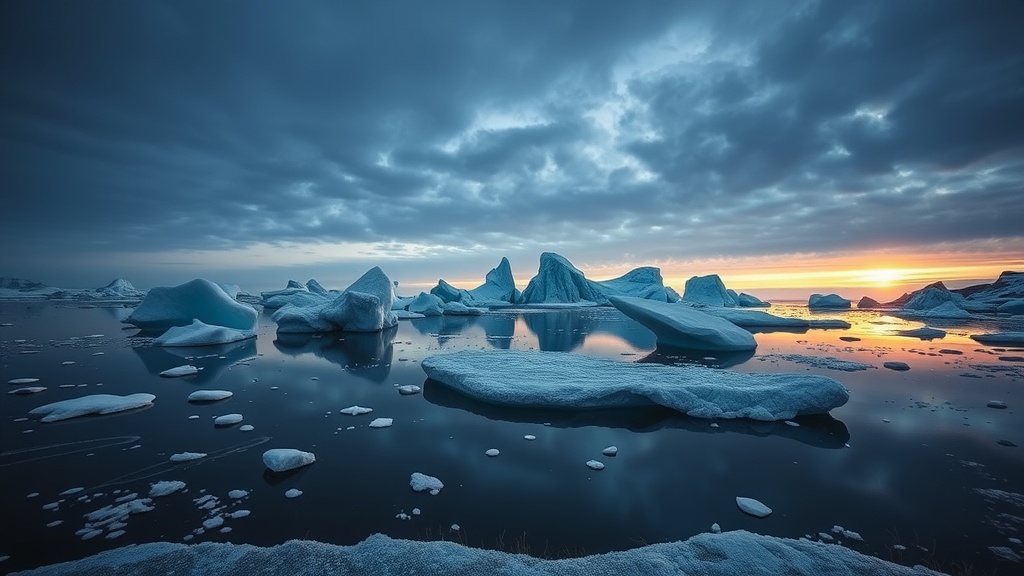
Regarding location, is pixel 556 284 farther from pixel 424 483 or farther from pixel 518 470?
pixel 424 483

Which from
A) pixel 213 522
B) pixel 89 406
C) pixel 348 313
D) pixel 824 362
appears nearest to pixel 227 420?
pixel 89 406

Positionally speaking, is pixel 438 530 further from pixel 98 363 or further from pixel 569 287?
pixel 569 287

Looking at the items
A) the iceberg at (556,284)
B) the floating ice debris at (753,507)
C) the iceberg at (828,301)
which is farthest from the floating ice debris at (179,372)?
the iceberg at (828,301)

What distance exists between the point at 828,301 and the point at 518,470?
4619cm

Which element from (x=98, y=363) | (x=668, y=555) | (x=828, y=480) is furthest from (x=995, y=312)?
(x=98, y=363)

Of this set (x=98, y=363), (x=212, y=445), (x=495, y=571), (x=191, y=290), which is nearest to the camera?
(x=495, y=571)

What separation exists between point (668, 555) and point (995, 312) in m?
45.1

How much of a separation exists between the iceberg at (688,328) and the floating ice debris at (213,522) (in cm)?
1024

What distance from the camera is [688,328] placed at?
1034cm

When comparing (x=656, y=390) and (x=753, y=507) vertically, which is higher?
(x=656, y=390)

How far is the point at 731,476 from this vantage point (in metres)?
3.56

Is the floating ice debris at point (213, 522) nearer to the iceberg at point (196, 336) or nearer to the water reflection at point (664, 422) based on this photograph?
the water reflection at point (664, 422)

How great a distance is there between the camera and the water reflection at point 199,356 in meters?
7.79

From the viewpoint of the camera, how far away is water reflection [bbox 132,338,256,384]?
7.79 m
